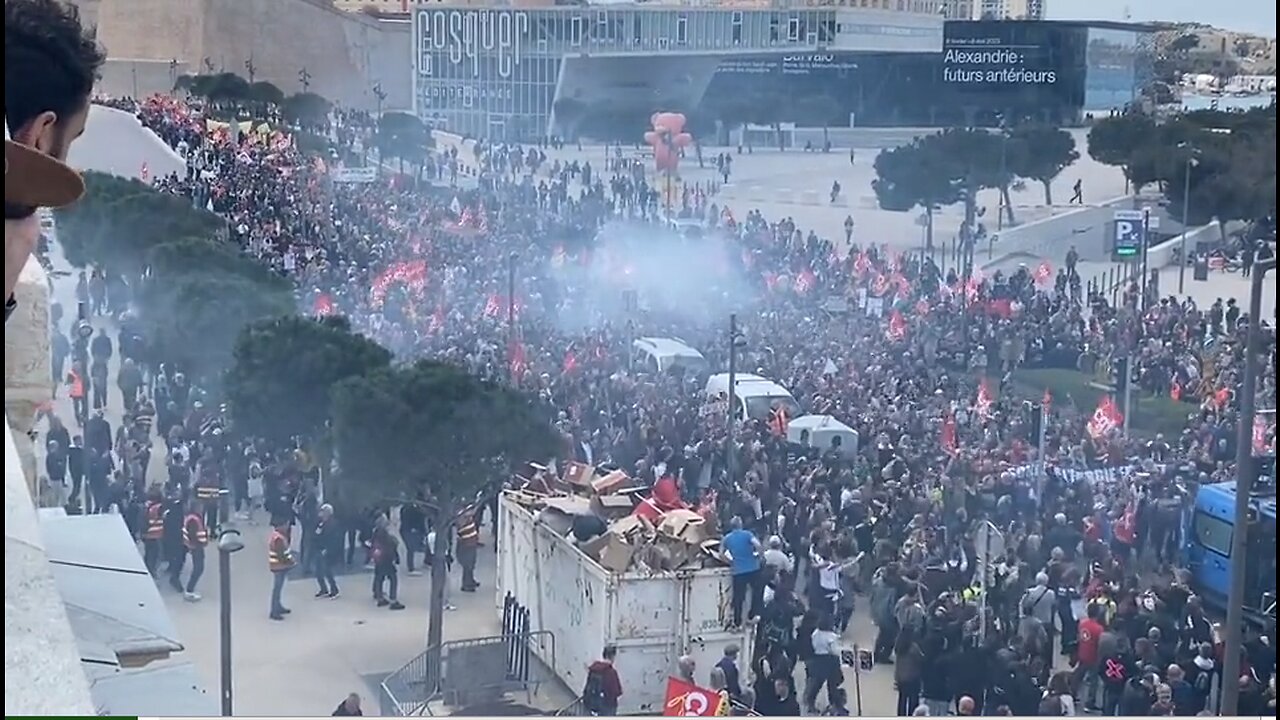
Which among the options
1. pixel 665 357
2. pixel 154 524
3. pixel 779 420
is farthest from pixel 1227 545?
pixel 154 524

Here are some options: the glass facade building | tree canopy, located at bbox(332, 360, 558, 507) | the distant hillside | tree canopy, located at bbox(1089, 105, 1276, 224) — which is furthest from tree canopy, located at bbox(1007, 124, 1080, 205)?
tree canopy, located at bbox(332, 360, 558, 507)

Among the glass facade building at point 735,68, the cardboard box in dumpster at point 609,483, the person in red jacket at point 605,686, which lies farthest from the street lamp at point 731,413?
the glass facade building at point 735,68

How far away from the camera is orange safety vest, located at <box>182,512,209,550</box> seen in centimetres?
369

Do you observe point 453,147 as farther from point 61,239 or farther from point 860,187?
point 61,239

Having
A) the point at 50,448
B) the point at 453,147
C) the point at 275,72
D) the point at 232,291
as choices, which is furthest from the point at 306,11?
the point at 50,448

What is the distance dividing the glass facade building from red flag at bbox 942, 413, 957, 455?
4514mm

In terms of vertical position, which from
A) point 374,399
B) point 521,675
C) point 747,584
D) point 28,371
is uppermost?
point 28,371

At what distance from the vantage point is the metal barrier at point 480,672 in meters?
3.20

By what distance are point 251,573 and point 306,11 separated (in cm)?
760

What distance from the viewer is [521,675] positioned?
324 centimetres

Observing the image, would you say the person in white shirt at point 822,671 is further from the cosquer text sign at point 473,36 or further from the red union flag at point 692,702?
the cosquer text sign at point 473,36

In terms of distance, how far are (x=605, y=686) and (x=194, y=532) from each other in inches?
49.3

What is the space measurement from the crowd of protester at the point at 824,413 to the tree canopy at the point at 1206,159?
1.96 ft

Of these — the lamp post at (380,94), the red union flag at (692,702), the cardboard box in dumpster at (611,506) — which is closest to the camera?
the red union flag at (692,702)
